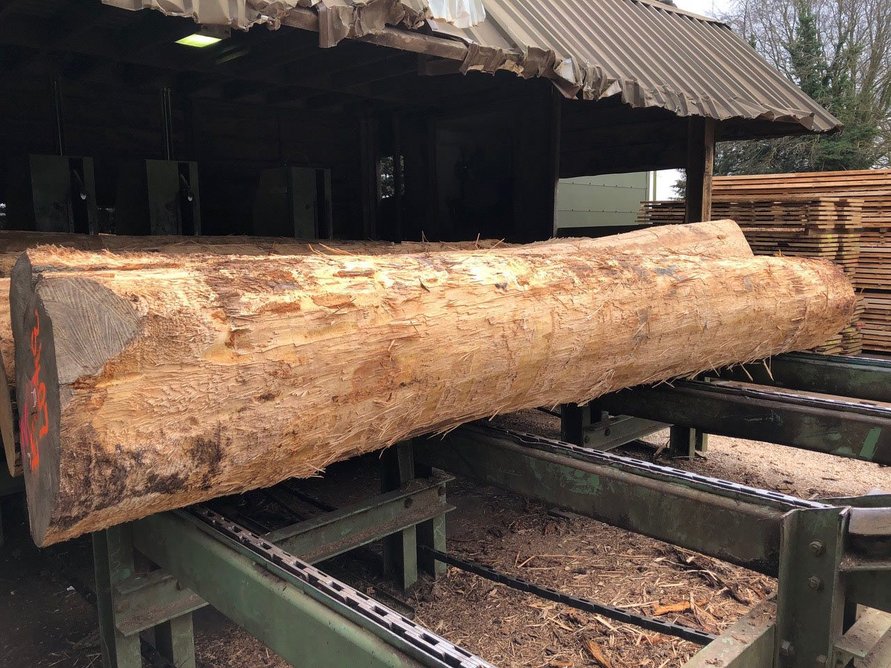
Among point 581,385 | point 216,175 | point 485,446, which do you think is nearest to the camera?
point 485,446

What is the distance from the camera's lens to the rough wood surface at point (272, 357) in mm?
1525

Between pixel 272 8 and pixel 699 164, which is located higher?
pixel 272 8

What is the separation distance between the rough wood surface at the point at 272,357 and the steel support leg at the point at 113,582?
2.09ft

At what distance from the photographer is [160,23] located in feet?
15.0

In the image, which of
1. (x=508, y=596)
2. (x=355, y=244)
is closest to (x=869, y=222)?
(x=355, y=244)

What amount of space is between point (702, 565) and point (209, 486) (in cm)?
A: 280

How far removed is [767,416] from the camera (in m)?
2.92

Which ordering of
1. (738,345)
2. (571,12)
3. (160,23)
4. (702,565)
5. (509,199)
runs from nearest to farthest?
(738,345) → (702,565) → (160,23) → (571,12) → (509,199)

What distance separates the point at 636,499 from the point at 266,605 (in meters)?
1.02

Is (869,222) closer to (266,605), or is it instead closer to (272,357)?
(272,357)

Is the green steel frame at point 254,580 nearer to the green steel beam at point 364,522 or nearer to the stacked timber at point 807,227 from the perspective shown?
the green steel beam at point 364,522

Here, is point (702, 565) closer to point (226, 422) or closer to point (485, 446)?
point (485, 446)

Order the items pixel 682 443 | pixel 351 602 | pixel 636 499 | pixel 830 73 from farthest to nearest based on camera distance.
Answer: pixel 830 73 < pixel 682 443 < pixel 636 499 < pixel 351 602

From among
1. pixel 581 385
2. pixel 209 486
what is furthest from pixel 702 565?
pixel 209 486
